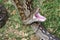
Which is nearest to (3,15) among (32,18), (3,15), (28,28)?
(3,15)

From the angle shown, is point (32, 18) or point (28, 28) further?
point (28, 28)

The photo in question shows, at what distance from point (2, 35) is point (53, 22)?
73 centimetres

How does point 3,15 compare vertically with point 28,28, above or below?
above

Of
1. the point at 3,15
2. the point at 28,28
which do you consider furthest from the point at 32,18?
the point at 3,15

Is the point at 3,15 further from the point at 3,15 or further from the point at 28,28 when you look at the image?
the point at 28,28

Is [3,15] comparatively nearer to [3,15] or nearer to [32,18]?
[3,15]

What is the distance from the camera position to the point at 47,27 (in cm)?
288

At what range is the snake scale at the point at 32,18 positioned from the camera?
2629 millimetres

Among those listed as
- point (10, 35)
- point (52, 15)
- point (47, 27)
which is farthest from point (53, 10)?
point (10, 35)

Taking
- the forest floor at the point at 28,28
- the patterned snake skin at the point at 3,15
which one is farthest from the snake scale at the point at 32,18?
the patterned snake skin at the point at 3,15

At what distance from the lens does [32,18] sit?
8.69ft

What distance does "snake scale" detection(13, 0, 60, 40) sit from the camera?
2629 millimetres

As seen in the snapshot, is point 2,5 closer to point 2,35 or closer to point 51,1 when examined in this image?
point 2,35

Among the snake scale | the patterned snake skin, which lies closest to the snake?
the patterned snake skin
